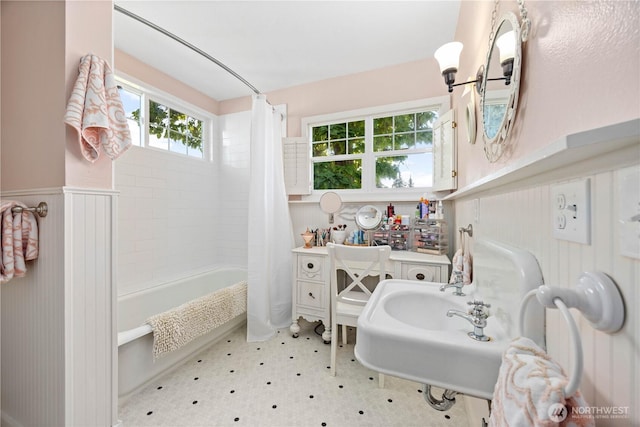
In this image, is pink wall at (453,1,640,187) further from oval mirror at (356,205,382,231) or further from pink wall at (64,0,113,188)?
pink wall at (64,0,113,188)

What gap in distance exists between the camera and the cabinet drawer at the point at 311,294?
2.12 meters

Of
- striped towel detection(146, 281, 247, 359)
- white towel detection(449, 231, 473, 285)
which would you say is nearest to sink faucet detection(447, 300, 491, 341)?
white towel detection(449, 231, 473, 285)

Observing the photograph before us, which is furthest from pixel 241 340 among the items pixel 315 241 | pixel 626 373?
pixel 626 373

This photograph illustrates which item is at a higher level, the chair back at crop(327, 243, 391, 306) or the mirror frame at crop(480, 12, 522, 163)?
the mirror frame at crop(480, 12, 522, 163)

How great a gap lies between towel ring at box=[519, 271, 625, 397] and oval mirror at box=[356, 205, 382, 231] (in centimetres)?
189

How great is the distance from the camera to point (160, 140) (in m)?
2.54

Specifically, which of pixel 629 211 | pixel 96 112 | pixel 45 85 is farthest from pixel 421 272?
pixel 45 85

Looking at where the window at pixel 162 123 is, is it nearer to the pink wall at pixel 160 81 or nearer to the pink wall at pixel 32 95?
the pink wall at pixel 160 81

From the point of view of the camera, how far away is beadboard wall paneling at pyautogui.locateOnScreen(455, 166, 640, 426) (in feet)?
1.09

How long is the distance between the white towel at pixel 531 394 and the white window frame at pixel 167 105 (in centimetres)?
294

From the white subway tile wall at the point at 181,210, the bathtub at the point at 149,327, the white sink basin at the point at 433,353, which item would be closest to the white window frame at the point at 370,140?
the white subway tile wall at the point at 181,210

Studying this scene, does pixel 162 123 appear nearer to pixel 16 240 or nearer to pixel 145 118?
pixel 145 118

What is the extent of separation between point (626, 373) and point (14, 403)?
7.60 feet

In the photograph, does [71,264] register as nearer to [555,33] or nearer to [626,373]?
[626,373]
